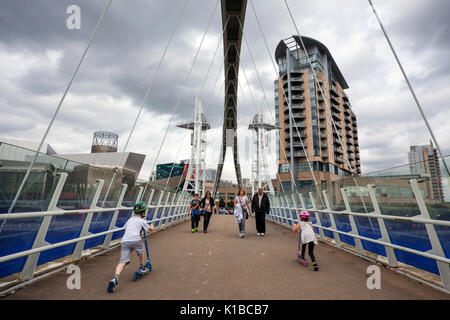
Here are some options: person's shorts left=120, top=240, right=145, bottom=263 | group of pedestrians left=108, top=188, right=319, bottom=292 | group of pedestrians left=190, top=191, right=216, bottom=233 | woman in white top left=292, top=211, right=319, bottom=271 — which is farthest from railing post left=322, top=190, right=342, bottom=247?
person's shorts left=120, top=240, right=145, bottom=263

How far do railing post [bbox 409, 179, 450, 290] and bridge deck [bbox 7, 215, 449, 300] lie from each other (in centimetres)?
24

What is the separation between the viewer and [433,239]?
3438mm

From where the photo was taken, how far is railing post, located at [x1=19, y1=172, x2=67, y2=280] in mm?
3371

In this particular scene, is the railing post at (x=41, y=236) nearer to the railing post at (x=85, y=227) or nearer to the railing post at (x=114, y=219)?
the railing post at (x=85, y=227)

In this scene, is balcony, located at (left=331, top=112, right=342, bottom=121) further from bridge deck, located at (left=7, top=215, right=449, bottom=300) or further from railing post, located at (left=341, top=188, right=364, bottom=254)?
bridge deck, located at (left=7, top=215, right=449, bottom=300)

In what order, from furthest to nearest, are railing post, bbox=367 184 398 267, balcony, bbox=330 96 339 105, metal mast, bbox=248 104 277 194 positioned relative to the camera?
balcony, bbox=330 96 339 105
metal mast, bbox=248 104 277 194
railing post, bbox=367 184 398 267

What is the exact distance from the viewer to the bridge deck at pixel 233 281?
9.80 feet

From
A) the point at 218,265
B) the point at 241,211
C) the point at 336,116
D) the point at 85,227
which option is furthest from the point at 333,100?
the point at 85,227

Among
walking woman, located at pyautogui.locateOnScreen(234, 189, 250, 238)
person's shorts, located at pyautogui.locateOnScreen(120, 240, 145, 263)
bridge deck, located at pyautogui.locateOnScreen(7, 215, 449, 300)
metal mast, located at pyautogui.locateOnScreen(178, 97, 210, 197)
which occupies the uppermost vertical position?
metal mast, located at pyautogui.locateOnScreen(178, 97, 210, 197)

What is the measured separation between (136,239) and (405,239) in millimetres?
4185

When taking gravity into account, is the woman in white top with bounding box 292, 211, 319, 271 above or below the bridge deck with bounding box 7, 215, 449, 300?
above

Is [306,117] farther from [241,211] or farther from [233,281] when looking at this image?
[233,281]

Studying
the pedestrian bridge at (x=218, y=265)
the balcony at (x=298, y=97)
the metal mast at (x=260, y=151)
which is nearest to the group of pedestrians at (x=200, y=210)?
the pedestrian bridge at (x=218, y=265)
